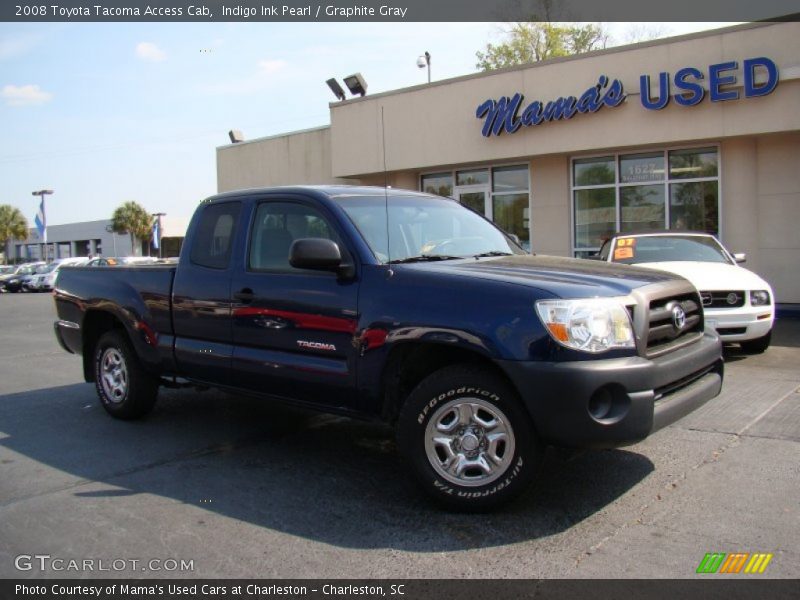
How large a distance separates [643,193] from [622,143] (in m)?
1.34

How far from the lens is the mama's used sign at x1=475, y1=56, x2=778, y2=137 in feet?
41.6

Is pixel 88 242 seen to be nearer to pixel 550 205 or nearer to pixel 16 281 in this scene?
pixel 16 281

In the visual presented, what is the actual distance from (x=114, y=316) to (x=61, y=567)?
10.6ft

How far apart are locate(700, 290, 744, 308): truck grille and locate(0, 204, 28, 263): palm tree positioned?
79.7 metres

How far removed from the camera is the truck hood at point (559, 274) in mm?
3836

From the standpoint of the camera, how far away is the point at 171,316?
18.4 feet

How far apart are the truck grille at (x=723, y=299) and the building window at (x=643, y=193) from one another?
6069 millimetres

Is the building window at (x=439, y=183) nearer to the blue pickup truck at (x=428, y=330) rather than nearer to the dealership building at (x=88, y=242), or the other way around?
the blue pickup truck at (x=428, y=330)

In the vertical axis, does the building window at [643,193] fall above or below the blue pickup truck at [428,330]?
above

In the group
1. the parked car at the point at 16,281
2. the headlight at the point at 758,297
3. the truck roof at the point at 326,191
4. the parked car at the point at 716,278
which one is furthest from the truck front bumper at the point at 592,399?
the parked car at the point at 16,281

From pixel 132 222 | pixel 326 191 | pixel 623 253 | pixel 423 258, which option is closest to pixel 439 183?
pixel 623 253

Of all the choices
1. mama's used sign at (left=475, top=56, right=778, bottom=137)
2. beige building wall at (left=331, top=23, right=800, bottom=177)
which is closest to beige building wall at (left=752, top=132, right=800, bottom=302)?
beige building wall at (left=331, top=23, right=800, bottom=177)

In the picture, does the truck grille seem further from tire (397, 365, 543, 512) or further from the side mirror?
the side mirror
